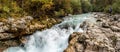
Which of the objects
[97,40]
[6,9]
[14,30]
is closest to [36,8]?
[6,9]

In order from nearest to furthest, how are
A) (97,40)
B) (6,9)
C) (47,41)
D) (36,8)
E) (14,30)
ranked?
(97,40) < (47,41) < (14,30) < (6,9) < (36,8)

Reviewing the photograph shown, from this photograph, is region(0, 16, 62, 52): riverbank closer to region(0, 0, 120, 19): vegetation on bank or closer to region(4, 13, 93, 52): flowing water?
region(4, 13, 93, 52): flowing water

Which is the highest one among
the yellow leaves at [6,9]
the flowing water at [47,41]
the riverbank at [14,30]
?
the yellow leaves at [6,9]

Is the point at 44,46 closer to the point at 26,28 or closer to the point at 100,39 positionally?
the point at 26,28

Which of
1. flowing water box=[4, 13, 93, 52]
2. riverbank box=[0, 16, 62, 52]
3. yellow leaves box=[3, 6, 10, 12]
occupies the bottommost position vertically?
flowing water box=[4, 13, 93, 52]

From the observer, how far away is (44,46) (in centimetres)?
2077

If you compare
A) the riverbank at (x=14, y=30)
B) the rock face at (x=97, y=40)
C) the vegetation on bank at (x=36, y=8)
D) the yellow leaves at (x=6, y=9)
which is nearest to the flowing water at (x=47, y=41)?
the riverbank at (x=14, y=30)

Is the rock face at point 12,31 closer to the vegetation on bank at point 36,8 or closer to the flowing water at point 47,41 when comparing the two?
the flowing water at point 47,41

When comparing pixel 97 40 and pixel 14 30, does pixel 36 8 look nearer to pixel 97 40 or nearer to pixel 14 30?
pixel 14 30

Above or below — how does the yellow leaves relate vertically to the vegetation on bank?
above

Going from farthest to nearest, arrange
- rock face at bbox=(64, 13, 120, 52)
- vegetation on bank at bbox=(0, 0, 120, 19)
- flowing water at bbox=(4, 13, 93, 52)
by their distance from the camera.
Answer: vegetation on bank at bbox=(0, 0, 120, 19), flowing water at bbox=(4, 13, 93, 52), rock face at bbox=(64, 13, 120, 52)

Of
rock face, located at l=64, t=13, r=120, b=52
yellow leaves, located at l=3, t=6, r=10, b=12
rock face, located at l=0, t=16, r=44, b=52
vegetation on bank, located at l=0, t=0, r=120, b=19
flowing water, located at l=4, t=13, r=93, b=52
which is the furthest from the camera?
vegetation on bank, located at l=0, t=0, r=120, b=19

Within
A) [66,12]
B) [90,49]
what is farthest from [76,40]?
[66,12]

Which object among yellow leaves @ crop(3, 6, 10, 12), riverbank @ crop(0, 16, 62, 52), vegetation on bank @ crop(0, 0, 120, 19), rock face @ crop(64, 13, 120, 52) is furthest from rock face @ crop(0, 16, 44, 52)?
rock face @ crop(64, 13, 120, 52)
